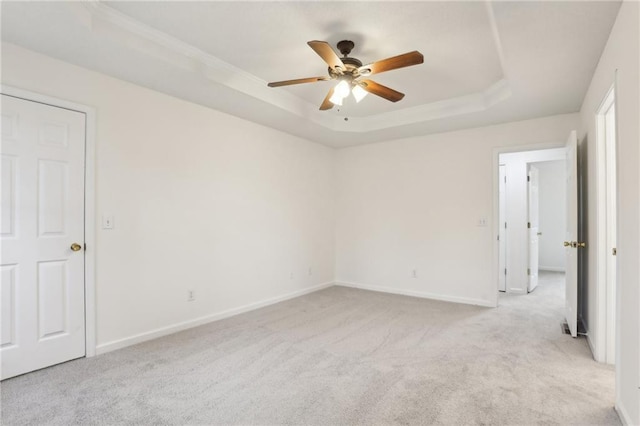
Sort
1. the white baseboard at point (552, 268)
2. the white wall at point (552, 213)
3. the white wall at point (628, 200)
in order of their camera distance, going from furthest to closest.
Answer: the white wall at point (552, 213)
the white baseboard at point (552, 268)
the white wall at point (628, 200)

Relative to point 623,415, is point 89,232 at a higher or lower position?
higher

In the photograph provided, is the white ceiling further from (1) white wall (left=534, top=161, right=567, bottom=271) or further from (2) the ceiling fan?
(1) white wall (left=534, top=161, right=567, bottom=271)

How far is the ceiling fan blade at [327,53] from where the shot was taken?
2.08 metres

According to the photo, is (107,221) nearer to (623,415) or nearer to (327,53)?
(327,53)

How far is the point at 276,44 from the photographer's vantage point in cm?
271

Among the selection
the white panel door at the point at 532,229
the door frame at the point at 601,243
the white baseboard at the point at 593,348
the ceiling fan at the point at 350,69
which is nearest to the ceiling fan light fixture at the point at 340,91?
the ceiling fan at the point at 350,69

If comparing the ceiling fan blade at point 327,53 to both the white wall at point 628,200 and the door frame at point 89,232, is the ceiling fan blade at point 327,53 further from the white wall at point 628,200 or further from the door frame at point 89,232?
the door frame at point 89,232

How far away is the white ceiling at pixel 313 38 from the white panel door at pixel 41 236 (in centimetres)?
62

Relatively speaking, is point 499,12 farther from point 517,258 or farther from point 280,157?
point 517,258

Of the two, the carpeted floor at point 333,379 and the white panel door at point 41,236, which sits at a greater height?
the white panel door at point 41,236

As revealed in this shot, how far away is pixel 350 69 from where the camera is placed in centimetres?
254

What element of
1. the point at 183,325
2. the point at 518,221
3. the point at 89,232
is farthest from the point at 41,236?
the point at 518,221

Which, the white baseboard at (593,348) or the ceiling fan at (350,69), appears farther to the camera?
the white baseboard at (593,348)

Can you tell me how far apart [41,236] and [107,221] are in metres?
0.47
